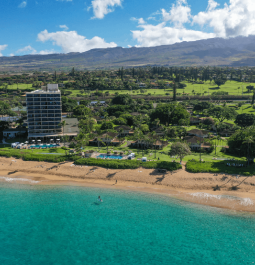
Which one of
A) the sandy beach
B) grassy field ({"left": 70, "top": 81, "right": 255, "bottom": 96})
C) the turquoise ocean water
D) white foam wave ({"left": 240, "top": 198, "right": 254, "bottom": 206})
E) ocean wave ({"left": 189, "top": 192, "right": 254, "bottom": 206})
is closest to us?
the turquoise ocean water

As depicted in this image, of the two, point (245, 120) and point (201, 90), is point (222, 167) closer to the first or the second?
point (245, 120)

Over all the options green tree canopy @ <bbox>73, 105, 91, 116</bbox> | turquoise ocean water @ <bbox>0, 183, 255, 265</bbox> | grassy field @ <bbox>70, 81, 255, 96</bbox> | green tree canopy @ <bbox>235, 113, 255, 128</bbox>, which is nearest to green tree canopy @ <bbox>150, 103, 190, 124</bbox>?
green tree canopy @ <bbox>235, 113, 255, 128</bbox>

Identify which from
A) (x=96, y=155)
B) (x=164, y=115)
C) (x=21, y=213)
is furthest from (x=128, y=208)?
(x=164, y=115)

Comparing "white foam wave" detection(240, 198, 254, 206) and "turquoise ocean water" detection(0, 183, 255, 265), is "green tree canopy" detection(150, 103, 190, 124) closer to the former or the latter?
"turquoise ocean water" detection(0, 183, 255, 265)

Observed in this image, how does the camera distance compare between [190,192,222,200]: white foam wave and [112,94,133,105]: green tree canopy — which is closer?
[190,192,222,200]: white foam wave

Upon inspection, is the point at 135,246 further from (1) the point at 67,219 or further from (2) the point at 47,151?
(2) the point at 47,151

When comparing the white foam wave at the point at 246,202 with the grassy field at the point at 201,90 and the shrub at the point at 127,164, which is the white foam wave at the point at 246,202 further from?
the grassy field at the point at 201,90
